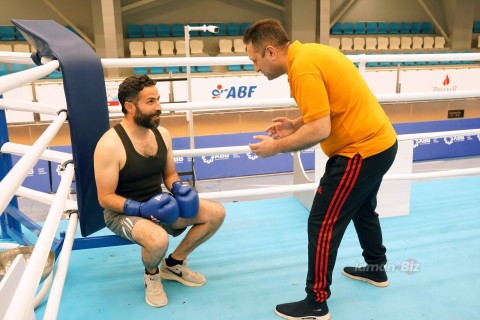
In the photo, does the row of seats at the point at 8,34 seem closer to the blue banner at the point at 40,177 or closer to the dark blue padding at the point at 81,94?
the blue banner at the point at 40,177

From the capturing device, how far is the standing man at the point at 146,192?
1.87 metres

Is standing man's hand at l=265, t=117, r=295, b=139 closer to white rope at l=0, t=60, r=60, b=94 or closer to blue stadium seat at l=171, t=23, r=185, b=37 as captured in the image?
white rope at l=0, t=60, r=60, b=94

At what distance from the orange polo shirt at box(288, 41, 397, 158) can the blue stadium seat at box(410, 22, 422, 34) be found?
38.2 ft

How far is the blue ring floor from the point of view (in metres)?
1.92

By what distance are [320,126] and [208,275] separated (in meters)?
1.11

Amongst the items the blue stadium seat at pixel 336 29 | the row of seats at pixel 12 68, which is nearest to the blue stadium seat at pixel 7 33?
the row of seats at pixel 12 68

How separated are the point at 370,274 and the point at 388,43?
1073 centimetres

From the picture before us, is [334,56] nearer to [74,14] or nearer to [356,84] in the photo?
[356,84]

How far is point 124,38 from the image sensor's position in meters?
10.5

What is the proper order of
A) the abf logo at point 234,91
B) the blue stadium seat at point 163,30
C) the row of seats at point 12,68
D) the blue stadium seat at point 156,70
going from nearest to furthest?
1. the row of seats at point 12,68
2. the abf logo at point 234,91
3. the blue stadium seat at point 156,70
4. the blue stadium seat at point 163,30

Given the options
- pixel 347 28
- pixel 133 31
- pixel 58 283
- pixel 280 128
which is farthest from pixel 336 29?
pixel 58 283

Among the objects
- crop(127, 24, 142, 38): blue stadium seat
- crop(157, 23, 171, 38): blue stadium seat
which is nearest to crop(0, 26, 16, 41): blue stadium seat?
crop(127, 24, 142, 38): blue stadium seat

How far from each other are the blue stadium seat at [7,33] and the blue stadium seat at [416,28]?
419 inches

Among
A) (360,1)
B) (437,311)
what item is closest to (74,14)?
(360,1)
